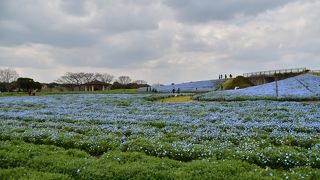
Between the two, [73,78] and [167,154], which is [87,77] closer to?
[73,78]

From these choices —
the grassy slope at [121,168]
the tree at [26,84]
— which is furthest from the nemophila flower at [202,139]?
the tree at [26,84]

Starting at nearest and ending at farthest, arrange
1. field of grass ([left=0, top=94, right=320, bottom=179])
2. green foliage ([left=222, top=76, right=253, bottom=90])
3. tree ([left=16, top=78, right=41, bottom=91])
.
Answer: field of grass ([left=0, top=94, right=320, bottom=179]) < green foliage ([left=222, top=76, right=253, bottom=90]) < tree ([left=16, top=78, right=41, bottom=91])

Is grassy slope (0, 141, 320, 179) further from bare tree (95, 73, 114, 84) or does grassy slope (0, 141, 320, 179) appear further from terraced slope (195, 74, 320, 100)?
bare tree (95, 73, 114, 84)

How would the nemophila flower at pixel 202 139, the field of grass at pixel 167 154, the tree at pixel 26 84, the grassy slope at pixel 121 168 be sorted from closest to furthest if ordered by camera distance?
the grassy slope at pixel 121 168, the field of grass at pixel 167 154, the nemophila flower at pixel 202 139, the tree at pixel 26 84

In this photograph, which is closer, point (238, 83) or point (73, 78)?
point (238, 83)

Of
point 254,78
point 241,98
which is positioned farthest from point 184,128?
point 254,78

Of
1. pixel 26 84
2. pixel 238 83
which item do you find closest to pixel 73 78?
pixel 26 84

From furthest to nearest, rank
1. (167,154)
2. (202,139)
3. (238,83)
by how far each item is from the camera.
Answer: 1. (238,83)
2. (202,139)
3. (167,154)

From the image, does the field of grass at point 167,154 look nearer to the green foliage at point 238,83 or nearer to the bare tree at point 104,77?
the green foliage at point 238,83

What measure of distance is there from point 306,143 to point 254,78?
2687 inches

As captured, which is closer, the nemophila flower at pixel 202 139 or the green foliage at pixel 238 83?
the nemophila flower at pixel 202 139

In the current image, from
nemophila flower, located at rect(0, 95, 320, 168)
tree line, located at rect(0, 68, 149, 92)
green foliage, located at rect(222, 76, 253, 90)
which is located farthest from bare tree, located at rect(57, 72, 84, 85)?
nemophila flower, located at rect(0, 95, 320, 168)

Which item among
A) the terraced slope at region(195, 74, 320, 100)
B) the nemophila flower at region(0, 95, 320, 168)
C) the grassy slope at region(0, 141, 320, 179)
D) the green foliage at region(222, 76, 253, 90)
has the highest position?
the green foliage at region(222, 76, 253, 90)

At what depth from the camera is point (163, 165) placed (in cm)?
896
